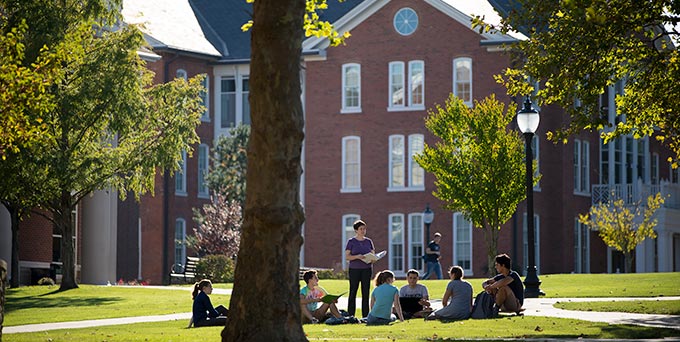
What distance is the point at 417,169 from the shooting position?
52438mm

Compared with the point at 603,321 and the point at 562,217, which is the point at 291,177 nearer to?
the point at 603,321

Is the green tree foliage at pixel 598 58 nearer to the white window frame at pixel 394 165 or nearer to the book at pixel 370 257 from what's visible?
the book at pixel 370 257

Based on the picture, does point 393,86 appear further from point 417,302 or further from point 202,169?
point 417,302

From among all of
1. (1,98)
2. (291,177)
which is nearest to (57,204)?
(1,98)

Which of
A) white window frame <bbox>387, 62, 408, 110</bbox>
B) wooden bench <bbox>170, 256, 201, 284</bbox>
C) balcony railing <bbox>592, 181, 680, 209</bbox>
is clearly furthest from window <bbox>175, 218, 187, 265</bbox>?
balcony railing <bbox>592, 181, 680, 209</bbox>

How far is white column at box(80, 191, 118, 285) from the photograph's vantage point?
150 ft

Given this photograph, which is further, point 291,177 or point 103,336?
point 103,336

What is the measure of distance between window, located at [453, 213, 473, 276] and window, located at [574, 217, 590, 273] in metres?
5.68

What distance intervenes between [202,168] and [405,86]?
999cm

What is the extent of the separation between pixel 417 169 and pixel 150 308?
2449cm

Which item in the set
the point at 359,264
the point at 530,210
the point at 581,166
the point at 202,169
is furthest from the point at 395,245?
the point at 359,264

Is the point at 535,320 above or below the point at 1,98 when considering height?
below

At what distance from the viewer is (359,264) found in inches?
947

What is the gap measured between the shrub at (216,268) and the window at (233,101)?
14.0 meters
